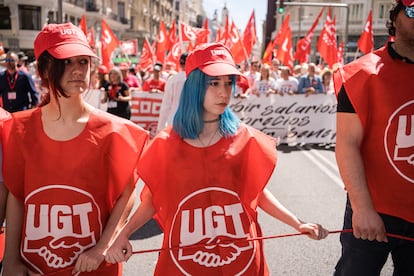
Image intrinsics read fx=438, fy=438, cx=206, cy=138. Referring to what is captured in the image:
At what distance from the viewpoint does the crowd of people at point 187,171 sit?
204 cm

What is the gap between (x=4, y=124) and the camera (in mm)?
2156

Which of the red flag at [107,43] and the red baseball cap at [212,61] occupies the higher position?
the red flag at [107,43]

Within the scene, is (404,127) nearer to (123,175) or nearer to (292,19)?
(123,175)

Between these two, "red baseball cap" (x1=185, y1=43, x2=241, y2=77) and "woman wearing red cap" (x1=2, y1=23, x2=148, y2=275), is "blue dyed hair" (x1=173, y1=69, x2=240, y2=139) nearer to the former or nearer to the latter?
"red baseball cap" (x1=185, y1=43, x2=241, y2=77)

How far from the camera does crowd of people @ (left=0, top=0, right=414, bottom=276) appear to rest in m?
2.04

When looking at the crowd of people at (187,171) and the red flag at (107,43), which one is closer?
the crowd of people at (187,171)

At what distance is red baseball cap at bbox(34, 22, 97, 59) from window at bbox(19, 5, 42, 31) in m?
38.6

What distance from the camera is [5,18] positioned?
119 ft

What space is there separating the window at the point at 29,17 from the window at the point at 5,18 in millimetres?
945

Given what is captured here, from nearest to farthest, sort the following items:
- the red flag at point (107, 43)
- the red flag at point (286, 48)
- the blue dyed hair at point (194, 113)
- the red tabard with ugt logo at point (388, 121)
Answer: the red tabard with ugt logo at point (388, 121), the blue dyed hair at point (194, 113), the red flag at point (107, 43), the red flag at point (286, 48)

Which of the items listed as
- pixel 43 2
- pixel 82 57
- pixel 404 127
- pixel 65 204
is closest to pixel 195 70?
pixel 82 57

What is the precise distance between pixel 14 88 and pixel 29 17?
109 feet

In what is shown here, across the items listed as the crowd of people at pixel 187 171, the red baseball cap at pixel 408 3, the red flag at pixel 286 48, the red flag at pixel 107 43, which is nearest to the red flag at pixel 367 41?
the red flag at pixel 286 48

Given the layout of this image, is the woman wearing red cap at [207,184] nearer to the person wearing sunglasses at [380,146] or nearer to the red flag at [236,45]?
the person wearing sunglasses at [380,146]
